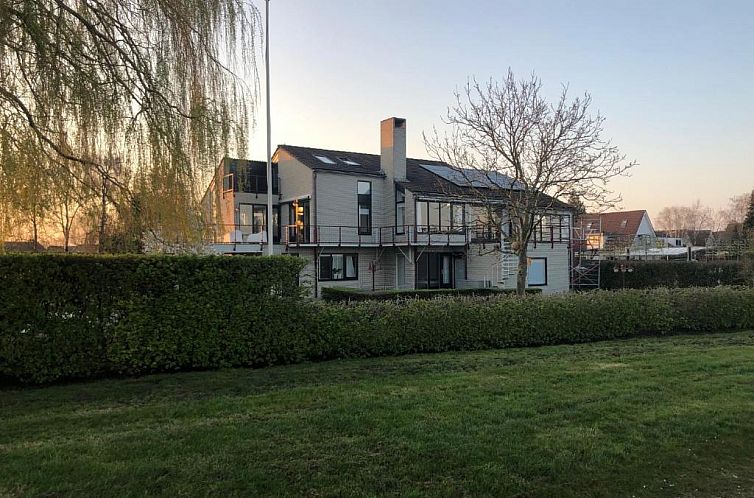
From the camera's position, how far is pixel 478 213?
1986cm

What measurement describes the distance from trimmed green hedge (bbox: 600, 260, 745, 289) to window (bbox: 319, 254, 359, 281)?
46.0 feet

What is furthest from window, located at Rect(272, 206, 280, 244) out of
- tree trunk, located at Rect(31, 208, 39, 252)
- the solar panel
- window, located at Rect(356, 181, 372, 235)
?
tree trunk, located at Rect(31, 208, 39, 252)

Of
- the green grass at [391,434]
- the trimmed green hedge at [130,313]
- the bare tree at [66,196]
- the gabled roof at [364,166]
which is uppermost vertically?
the gabled roof at [364,166]

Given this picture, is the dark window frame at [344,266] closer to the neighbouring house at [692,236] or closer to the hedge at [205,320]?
the hedge at [205,320]

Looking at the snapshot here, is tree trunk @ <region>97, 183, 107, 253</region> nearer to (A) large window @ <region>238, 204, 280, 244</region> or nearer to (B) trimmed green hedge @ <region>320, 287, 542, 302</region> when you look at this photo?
(B) trimmed green hedge @ <region>320, 287, 542, 302</region>

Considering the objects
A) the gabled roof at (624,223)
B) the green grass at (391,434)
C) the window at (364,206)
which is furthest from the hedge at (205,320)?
the gabled roof at (624,223)

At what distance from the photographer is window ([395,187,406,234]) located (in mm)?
26562

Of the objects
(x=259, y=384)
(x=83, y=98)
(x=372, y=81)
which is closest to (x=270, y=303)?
(x=259, y=384)

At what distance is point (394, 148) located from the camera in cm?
2692

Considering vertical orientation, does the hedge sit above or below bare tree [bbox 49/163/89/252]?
below

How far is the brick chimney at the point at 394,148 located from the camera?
26891 millimetres

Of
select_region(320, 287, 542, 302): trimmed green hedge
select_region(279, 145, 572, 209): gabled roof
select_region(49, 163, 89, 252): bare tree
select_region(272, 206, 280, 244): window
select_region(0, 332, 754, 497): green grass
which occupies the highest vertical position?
select_region(279, 145, 572, 209): gabled roof

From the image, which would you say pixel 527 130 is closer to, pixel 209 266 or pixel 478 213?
pixel 478 213

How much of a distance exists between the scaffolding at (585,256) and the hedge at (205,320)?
60.7 ft
